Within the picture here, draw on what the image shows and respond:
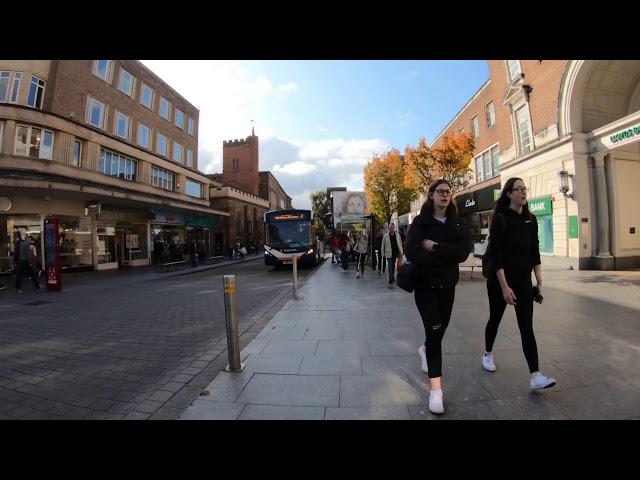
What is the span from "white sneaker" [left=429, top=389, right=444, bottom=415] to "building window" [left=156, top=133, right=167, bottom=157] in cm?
2824

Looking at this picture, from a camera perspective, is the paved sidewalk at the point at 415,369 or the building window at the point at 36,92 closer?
the paved sidewalk at the point at 415,369

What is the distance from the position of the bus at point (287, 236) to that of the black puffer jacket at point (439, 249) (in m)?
13.7

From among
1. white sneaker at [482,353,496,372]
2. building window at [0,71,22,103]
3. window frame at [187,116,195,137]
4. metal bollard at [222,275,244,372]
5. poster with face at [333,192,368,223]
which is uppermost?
window frame at [187,116,195,137]

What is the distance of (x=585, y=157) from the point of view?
1216 cm

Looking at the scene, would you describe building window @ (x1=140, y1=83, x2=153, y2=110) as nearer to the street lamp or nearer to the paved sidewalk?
the paved sidewalk

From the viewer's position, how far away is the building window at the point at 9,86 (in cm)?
1529

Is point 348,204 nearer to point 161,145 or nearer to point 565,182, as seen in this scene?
point 565,182

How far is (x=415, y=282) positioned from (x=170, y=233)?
89.3 feet

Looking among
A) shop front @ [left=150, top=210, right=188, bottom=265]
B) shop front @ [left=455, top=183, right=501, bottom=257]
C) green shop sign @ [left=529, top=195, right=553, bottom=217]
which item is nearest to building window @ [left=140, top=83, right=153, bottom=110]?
shop front @ [left=150, top=210, right=188, bottom=265]

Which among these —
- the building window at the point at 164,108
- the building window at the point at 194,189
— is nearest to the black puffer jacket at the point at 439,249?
the building window at the point at 164,108

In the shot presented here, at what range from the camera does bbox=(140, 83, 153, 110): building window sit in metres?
24.3

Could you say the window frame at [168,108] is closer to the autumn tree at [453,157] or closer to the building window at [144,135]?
the building window at [144,135]

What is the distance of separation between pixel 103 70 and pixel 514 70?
2377 cm

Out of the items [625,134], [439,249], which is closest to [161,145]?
[625,134]
